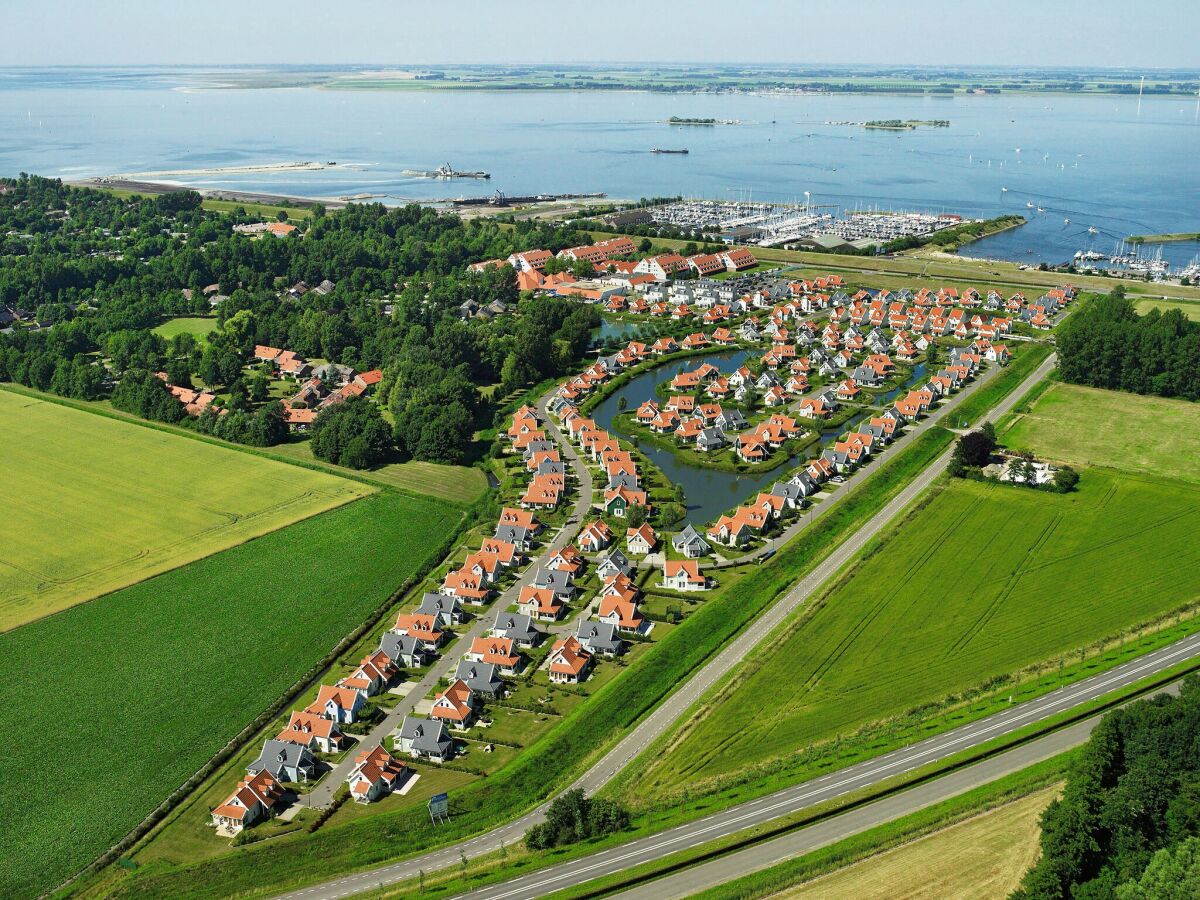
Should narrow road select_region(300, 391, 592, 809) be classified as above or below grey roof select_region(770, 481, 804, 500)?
below

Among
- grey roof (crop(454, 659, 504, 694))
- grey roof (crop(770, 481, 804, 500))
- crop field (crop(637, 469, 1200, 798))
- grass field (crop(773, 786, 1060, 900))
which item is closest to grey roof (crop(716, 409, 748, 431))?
grey roof (crop(770, 481, 804, 500))

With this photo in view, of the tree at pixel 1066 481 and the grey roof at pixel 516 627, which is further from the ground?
the tree at pixel 1066 481

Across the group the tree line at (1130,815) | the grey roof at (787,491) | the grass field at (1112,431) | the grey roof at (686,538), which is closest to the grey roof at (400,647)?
the grey roof at (686,538)

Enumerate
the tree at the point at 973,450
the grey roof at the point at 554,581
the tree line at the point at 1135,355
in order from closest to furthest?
1. the grey roof at the point at 554,581
2. the tree at the point at 973,450
3. the tree line at the point at 1135,355

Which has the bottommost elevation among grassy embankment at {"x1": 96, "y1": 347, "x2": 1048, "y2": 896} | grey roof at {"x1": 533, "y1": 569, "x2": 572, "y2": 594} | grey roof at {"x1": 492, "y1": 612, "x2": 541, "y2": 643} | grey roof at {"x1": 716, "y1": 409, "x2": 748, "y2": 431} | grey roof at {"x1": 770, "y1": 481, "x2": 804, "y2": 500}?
grassy embankment at {"x1": 96, "y1": 347, "x2": 1048, "y2": 896}

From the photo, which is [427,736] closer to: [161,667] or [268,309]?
[161,667]

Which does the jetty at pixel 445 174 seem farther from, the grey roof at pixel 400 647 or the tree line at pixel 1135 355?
the grey roof at pixel 400 647

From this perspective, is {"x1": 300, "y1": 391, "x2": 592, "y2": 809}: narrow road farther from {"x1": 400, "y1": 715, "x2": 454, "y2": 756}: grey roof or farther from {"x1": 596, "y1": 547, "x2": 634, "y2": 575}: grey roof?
{"x1": 596, "y1": 547, "x2": 634, "y2": 575}: grey roof
